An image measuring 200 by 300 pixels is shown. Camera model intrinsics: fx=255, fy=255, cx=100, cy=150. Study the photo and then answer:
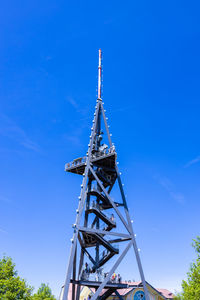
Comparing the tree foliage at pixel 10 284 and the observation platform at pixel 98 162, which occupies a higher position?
the observation platform at pixel 98 162

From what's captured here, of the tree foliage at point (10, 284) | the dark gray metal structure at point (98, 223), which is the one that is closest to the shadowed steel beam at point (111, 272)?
the dark gray metal structure at point (98, 223)

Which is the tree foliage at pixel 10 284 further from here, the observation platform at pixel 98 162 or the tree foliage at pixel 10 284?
the observation platform at pixel 98 162

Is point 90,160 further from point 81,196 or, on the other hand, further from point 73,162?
point 81,196

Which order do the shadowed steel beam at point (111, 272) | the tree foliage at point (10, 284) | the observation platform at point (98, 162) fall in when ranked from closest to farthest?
the shadowed steel beam at point (111, 272) < the observation platform at point (98, 162) < the tree foliage at point (10, 284)

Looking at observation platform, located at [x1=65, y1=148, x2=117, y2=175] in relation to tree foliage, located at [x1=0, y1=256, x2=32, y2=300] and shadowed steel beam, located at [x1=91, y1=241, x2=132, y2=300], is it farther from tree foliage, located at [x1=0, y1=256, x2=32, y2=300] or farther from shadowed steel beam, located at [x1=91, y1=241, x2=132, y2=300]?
tree foliage, located at [x1=0, y1=256, x2=32, y2=300]

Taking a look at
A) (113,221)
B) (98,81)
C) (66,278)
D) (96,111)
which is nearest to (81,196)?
(113,221)

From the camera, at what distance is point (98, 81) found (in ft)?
117

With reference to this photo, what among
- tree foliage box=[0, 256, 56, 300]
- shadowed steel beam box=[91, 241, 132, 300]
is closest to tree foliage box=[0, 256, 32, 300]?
tree foliage box=[0, 256, 56, 300]

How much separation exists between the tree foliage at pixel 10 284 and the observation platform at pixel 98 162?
17272 mm

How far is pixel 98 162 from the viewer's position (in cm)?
2914

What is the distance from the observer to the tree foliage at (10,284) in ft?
107

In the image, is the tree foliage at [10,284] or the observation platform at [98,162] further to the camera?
the tree foliage at [10,284]

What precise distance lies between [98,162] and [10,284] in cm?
2037

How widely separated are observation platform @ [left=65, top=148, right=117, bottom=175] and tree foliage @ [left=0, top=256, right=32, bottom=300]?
56.7 feet
